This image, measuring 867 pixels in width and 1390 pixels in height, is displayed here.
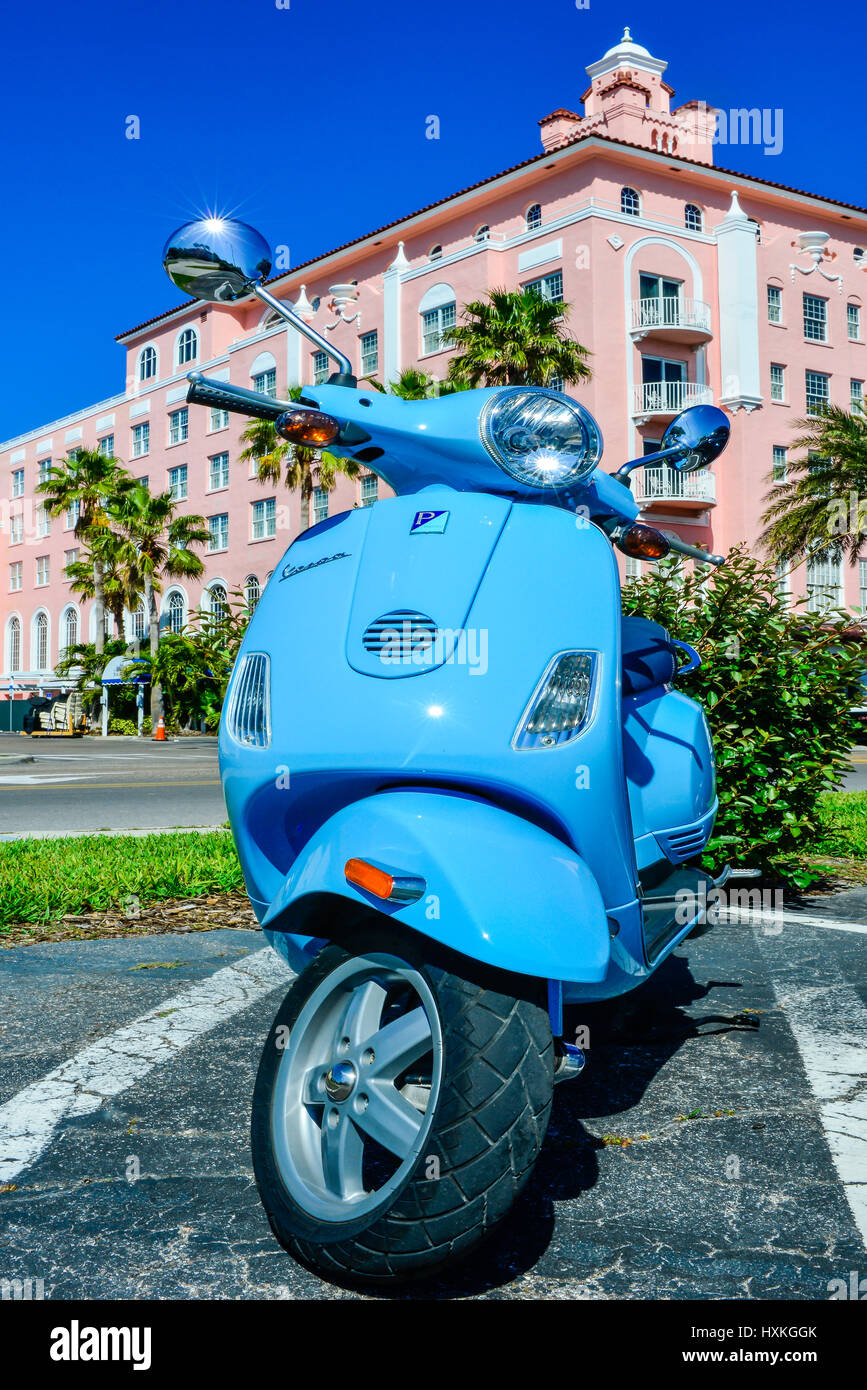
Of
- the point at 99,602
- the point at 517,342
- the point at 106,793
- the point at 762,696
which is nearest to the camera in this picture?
the point at 762,696

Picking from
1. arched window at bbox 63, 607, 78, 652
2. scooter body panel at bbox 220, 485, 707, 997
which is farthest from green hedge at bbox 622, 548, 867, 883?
arched window at bbox 63, 607, 78, 652

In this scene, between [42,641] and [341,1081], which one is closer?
[341,1081]

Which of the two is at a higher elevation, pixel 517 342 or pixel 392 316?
pixel 392 316

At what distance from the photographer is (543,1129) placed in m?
2.03

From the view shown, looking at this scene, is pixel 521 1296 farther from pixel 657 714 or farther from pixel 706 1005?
pixel 706 1005

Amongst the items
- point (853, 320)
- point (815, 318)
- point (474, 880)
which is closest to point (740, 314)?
point (815, 318)

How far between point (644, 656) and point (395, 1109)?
159 cm

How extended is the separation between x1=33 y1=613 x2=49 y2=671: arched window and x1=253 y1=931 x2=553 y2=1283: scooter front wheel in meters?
59.4

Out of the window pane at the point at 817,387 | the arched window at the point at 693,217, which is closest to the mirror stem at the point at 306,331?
the arched window at the point at 693,217

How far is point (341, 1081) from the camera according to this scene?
2.10 meters

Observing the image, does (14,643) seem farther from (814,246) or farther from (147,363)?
(814,246)

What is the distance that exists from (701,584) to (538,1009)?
412cm

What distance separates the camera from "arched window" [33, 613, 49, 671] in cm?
5872

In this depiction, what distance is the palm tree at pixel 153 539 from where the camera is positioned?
4019cm
